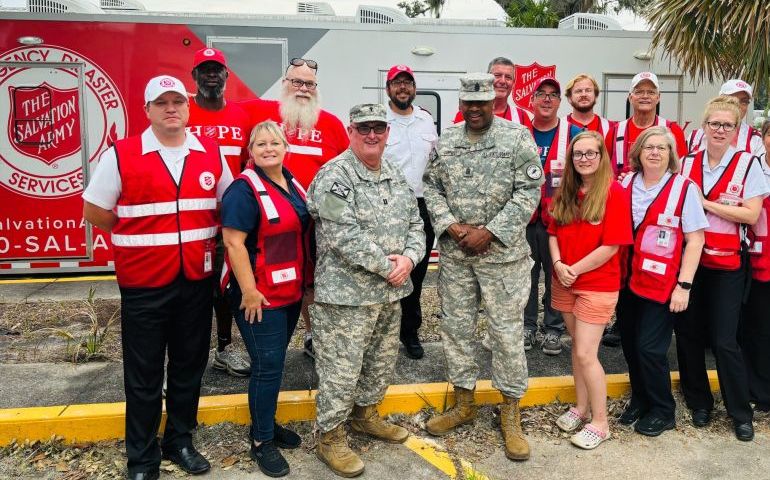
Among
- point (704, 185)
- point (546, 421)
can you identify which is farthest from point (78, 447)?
point (704, 185)

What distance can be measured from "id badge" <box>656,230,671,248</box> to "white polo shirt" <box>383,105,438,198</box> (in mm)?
1632

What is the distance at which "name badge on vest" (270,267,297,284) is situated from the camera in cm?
316

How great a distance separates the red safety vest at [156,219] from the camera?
2.92 m

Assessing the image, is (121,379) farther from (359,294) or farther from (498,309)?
(498,309)

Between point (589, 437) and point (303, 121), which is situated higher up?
point (303, 121)

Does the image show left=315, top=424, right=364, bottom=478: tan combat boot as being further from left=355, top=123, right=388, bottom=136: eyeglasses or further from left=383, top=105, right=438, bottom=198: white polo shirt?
left=383, top=105, right=438, bottom=198: white polo shirt

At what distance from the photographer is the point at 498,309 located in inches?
140

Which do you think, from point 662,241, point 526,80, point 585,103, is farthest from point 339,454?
point 526,80

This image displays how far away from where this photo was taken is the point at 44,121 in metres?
6.68

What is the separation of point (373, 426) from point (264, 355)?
0.87m

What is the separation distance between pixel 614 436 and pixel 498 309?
113 centimetres

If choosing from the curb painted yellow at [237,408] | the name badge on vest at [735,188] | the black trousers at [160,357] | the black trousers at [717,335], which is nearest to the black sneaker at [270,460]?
the black trousers at [160,357]

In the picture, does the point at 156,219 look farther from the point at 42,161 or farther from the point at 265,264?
the point at 42,161

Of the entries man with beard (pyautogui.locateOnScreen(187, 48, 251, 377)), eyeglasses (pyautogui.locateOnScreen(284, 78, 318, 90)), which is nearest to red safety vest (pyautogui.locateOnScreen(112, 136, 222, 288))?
man with beard (pyautogui.locateOnScreen(187, 48, 251, 377))
